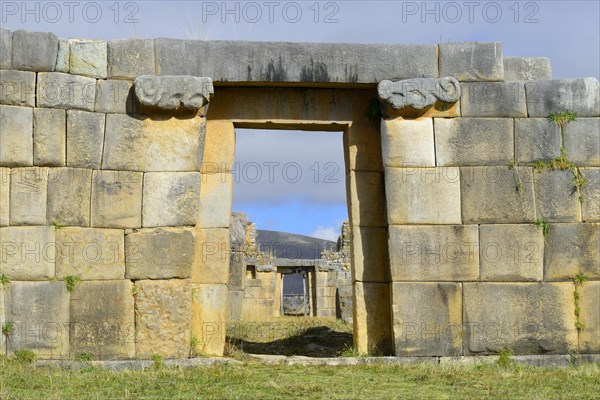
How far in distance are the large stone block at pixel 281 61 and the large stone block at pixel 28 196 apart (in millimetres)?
1937

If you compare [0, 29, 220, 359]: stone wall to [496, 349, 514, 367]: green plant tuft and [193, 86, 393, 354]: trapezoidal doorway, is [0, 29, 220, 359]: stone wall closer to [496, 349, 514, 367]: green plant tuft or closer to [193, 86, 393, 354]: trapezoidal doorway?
[193, 86, 393, 354]: trapezoidal doorway

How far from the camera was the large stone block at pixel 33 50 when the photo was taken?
994cm

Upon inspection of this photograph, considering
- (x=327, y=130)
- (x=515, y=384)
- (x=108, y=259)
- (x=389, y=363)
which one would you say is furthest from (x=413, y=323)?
(x=108, y=259)

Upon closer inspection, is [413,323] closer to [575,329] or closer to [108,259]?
[575,329]

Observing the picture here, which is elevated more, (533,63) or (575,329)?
(533,63)

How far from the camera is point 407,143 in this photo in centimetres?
1048

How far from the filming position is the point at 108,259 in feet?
32.7

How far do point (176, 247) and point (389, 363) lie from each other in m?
2.88

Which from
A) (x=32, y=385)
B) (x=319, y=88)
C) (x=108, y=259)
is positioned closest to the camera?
(x=32, y=385)

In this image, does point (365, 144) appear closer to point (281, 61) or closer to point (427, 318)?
point (281, 61)

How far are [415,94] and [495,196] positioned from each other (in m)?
1.60

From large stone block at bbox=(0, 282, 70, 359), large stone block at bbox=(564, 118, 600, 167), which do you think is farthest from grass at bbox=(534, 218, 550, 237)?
large stone block at bbox=(0, 282, 70, 359)

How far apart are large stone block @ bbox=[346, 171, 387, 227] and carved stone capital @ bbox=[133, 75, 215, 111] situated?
2233mm

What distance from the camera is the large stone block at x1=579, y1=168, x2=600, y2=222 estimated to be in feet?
34.3
